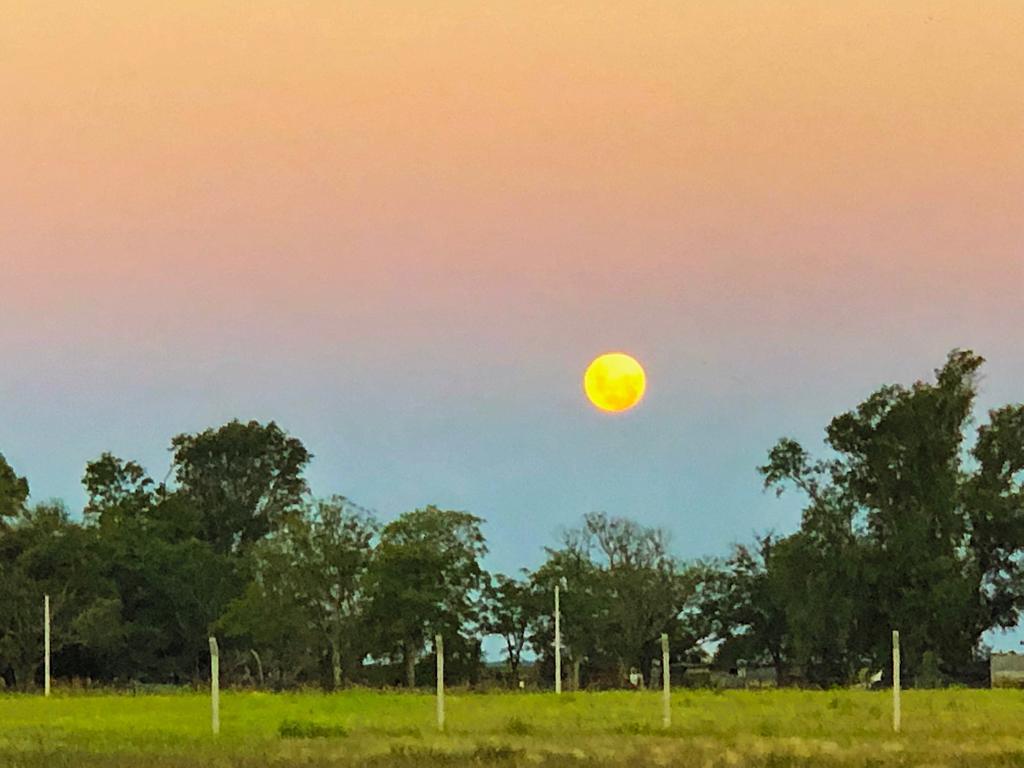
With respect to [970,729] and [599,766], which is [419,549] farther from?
[599,766]

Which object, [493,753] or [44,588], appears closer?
[493,753]

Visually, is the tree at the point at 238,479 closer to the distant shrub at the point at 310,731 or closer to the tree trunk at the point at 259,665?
the tree trunk at the point at 259,665

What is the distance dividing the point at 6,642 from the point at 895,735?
48.5 m

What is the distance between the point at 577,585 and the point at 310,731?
149ft

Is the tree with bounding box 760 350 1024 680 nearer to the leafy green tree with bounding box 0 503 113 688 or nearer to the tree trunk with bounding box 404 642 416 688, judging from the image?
the tree trunk with bounding box 404 642 416 688

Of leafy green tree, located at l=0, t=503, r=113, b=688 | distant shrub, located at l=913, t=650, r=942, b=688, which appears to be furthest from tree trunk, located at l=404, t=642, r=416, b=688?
distant shrub, located at l=913, t=650, r=942, b=688

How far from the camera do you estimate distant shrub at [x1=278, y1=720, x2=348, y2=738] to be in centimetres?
2525

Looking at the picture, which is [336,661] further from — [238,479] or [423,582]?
[238,479]

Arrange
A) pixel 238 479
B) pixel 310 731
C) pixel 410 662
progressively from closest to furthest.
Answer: pixel 310 731 → pixel 410 662 → pixel 238 479

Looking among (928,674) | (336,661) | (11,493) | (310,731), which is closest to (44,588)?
(11,493)

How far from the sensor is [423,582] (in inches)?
2537

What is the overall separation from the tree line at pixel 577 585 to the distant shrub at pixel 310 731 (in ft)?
120

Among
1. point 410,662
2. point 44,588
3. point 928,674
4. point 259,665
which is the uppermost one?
point 44,588

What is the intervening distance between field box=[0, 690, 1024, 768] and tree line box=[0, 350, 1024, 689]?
23.1 meters
